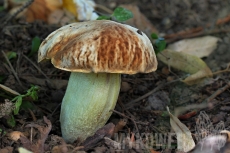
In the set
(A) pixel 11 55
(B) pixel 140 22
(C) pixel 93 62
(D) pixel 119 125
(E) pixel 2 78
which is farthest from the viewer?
(B) pixel 140 22

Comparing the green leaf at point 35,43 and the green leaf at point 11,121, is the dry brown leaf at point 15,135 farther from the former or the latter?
the green leaf at point 35,43

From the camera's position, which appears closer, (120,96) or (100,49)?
(100,49)

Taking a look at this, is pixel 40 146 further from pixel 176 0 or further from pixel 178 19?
pixel 176 0

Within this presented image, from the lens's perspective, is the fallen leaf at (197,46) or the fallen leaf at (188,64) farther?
the fallen leaf at (197,46)

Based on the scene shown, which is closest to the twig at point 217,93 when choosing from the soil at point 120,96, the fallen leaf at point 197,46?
the soil at point 120,96

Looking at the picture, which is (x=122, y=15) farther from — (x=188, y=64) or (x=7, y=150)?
(x=7, y=150)

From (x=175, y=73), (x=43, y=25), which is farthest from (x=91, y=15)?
(x=175, y=73)

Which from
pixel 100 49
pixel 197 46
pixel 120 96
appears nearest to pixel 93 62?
pixel 100 49
